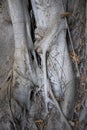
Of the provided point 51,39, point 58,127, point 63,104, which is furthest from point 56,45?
point 58,127

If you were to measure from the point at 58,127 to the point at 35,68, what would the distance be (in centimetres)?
97

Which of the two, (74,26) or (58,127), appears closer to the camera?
(58,127)

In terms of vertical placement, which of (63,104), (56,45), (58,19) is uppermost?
(58,19)

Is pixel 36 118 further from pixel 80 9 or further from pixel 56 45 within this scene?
pixel 80 9

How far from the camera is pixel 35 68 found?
14.9 ft

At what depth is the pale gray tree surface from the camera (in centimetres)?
424

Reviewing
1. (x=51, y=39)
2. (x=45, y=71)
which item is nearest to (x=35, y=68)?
(x=45, y=71)

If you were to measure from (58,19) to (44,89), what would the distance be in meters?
1.04

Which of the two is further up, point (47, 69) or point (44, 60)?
point (44, 60)

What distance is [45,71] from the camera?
436 centimetres

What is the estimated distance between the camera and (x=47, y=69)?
4.42 meters

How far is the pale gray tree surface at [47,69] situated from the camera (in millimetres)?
4238

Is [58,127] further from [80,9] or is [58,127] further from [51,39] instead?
[80,9]

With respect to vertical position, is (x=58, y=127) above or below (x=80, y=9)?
below
